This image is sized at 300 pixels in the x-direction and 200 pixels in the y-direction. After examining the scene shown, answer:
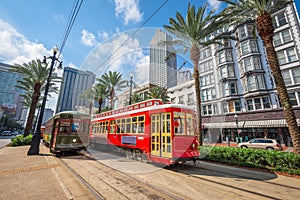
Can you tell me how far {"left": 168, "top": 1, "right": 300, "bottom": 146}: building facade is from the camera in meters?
17.9

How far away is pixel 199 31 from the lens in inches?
475

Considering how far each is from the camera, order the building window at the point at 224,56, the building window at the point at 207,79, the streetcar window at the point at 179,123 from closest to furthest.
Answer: the streetcar window at the point at 179,123
the building window at the point at 224,56
the building window at the point at 207,79

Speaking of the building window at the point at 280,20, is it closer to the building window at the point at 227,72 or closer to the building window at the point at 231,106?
the building window at the point at 227,72

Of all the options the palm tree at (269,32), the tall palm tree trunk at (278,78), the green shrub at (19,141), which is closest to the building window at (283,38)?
the palm tree at (269,32)

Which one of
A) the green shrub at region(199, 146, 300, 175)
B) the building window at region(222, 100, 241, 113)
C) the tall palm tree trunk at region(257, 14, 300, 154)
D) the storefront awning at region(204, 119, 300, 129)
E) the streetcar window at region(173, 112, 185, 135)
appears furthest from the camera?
the building window at region(222, 100, 241, 113)

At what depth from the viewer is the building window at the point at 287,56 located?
18100 millimetres

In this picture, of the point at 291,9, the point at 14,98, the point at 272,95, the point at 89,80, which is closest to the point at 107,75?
the point at 89,80

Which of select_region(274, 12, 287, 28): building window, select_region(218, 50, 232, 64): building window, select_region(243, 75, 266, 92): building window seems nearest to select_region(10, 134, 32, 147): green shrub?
select_region(243, 75, 266, 92): building window

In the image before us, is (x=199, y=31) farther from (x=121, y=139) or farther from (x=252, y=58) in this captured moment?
(x=252, y=58)

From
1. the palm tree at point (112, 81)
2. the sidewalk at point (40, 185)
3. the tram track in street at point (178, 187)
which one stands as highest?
the palm tree at point (112, 81)

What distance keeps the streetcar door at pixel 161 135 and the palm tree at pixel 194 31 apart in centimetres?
541

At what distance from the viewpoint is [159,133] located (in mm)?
7020

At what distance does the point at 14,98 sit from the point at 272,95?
11430 cm

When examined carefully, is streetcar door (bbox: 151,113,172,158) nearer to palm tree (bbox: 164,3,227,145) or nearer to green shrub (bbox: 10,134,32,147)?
palm tree (bbox: 164,3,227,145)
